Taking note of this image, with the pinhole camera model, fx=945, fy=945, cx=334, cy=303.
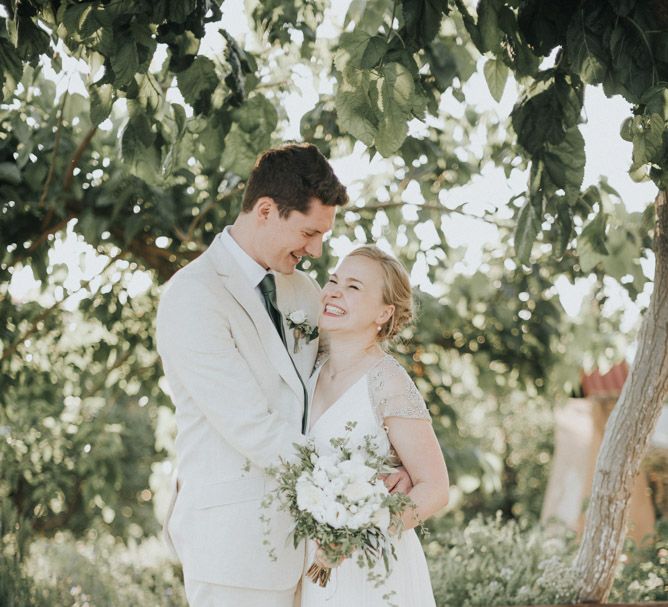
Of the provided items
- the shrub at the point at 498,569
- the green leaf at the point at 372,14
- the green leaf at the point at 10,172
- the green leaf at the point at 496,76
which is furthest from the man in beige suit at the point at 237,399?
the shrub at the point at 498,569

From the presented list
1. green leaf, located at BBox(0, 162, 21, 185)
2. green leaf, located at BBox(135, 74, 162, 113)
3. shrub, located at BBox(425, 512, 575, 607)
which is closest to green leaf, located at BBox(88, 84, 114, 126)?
green leaf, located at BBox(135, 74, 162, 113)

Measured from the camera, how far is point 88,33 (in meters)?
2.23

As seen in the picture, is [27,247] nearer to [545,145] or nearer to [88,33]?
[88,33]

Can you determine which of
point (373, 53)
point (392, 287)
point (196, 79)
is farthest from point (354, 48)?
point (392, 287)

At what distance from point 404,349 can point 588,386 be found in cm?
397

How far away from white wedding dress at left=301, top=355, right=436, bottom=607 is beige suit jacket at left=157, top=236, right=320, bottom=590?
0.29 ft

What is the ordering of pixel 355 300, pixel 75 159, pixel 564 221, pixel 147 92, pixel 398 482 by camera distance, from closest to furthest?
pixel 398 482 → pixel 147 92 → pixel 564 221 → pixel 355 300 → pixel 75 159

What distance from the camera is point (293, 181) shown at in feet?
9.59

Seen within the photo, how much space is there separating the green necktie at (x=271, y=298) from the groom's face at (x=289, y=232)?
2.0 inches

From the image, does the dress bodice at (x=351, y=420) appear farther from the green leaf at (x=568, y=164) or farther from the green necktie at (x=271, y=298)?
the green leaf at (x=568, y=164)

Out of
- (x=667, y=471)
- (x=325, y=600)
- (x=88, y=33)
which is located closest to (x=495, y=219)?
(x=325, y=600)

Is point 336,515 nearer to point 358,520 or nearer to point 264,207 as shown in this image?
point 358,520

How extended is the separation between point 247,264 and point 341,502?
0.95 m

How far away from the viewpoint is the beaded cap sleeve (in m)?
2.76
